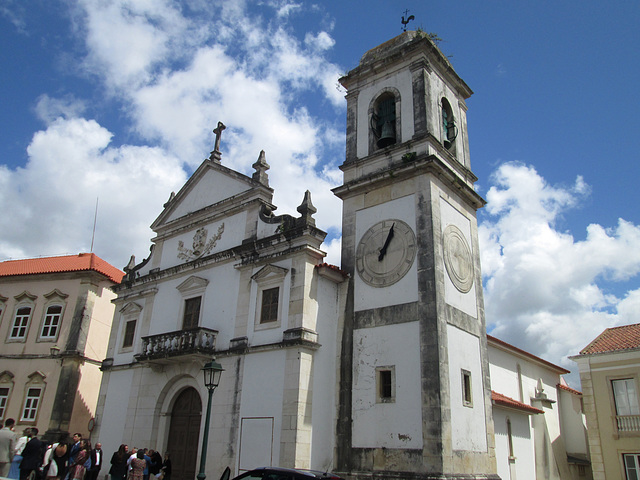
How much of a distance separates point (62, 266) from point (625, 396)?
85.4 ft

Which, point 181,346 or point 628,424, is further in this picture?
point 628,424

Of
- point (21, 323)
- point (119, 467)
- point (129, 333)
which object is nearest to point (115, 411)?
point (129, 333)

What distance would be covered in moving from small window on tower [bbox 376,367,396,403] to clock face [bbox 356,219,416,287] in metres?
2.59

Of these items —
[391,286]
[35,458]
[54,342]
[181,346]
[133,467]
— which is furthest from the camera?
[54,342]

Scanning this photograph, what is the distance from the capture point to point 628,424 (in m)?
19.6

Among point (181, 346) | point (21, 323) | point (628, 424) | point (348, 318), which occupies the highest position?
point (21, 323)

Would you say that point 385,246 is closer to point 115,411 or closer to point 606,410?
point 606,410

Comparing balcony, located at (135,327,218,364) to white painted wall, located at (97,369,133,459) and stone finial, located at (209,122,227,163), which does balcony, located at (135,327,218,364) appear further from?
stone finial, located at (209,122,227,163)

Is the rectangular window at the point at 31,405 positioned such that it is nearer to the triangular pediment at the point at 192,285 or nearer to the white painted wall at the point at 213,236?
the white painted wall at the point at 213,236

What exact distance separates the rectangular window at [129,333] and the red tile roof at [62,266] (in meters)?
5.84

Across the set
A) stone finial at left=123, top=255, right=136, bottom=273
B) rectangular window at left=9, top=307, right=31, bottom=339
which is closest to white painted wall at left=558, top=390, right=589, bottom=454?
stone finial at left=123, top=255, right=136, bottom=273

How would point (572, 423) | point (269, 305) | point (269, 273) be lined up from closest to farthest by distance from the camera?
point (269, 305) < point (269, 273) < point (572, 423)

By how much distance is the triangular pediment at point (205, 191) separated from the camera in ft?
65.1

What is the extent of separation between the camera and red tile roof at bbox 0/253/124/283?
26828 millimetres
